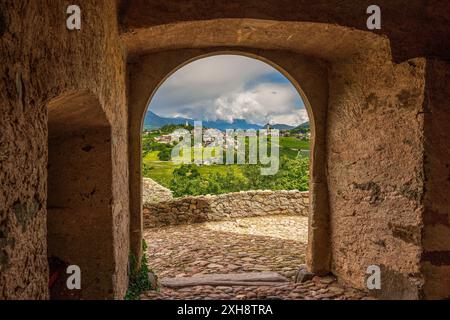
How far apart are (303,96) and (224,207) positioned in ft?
18.0

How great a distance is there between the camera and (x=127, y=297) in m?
3.31

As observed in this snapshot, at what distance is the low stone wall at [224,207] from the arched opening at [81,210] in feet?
19.0

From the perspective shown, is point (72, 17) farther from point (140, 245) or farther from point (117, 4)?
point (140, 245)

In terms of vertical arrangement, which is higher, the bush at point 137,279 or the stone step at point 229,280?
the bush at point 137,279

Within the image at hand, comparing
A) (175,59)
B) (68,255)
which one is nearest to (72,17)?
(68,255)

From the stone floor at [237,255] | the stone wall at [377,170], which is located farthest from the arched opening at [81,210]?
the stone wall at [377,170]

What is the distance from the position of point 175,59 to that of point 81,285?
2.68 m

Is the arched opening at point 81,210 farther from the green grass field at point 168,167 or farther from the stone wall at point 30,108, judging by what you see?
the green grass field at point 168,167

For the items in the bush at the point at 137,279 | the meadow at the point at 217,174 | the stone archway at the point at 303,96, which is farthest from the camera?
the meadow at the point at 217,174

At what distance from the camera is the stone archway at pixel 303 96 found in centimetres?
407

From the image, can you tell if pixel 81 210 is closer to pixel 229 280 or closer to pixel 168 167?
pixel 229 280

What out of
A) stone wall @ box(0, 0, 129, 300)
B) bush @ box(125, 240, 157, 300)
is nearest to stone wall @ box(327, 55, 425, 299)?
bush @ box(125, 240, 157, 300)

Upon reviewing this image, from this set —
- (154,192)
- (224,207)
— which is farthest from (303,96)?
(154,192)

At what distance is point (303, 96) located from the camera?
435 centimetres
